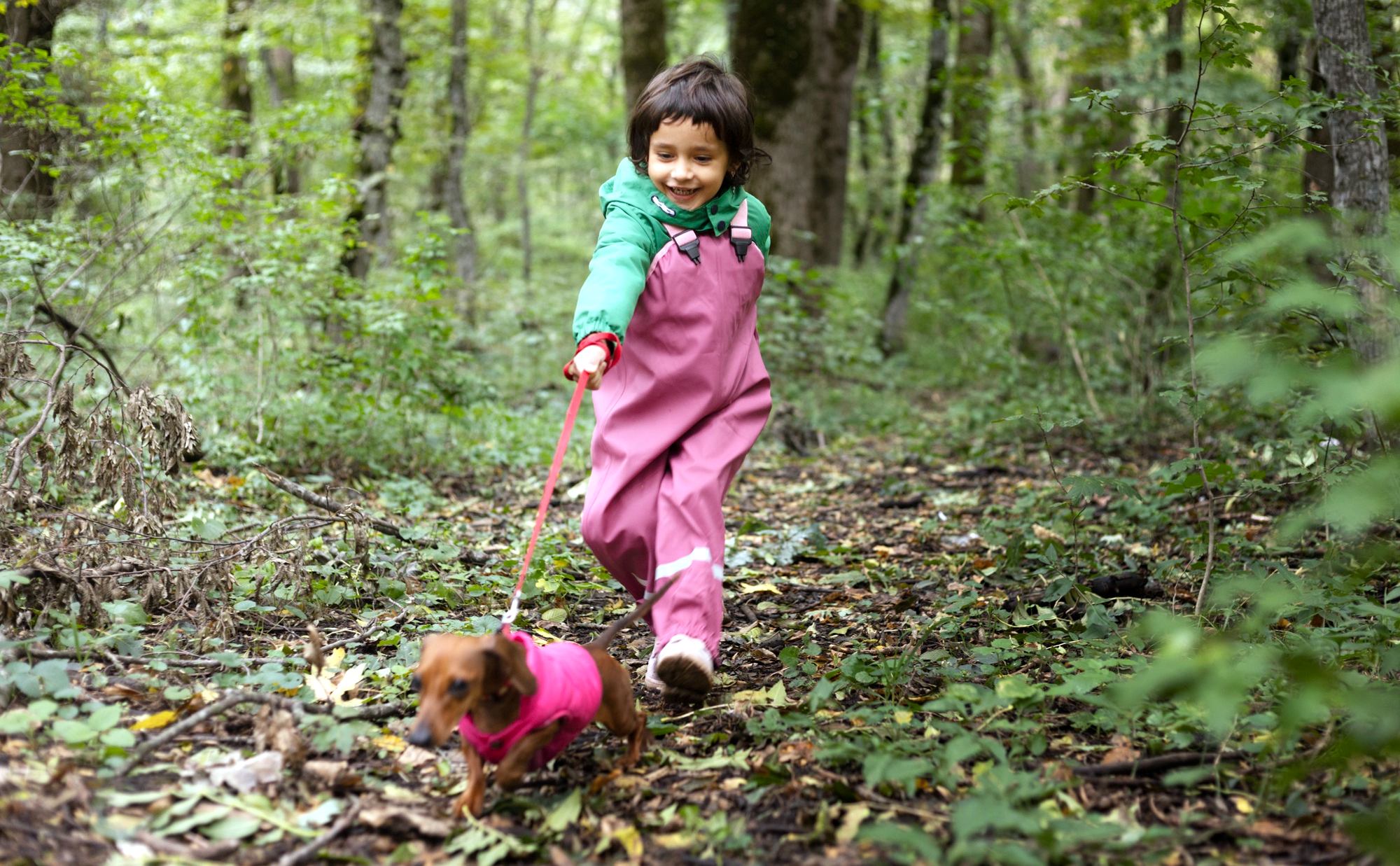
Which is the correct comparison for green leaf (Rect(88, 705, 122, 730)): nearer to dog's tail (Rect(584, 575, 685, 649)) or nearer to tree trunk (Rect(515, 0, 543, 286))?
dog's tail (Rect(584, 575, 685, 649))

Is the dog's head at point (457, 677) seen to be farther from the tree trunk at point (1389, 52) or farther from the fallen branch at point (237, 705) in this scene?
the tree trunk at point (1389, 52)

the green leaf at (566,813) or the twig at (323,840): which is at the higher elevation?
the twig at (323,840)

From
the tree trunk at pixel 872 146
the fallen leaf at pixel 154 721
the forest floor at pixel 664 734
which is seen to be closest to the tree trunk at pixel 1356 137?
the forest floor at pixel 664 734

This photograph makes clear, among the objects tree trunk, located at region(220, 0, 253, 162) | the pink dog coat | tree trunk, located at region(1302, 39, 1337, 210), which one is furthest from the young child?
tree trunk, located at region(220, 0, 253, 162)

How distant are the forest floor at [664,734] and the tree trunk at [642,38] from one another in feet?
22.0

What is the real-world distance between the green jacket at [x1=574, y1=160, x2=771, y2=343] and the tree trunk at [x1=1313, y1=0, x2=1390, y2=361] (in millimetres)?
2182

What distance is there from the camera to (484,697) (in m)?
2.13

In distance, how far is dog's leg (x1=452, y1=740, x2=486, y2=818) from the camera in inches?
86.4

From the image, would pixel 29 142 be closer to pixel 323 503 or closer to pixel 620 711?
pixel 323 503

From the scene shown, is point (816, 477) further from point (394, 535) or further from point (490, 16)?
point (490, 16)

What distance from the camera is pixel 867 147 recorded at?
2262cm

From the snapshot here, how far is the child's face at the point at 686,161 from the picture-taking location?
3.00 m

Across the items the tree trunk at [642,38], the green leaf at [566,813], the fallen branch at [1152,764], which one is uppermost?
the tree trunk at [642,38]

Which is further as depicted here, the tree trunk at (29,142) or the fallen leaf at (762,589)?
the tree trunk at (29,142)
